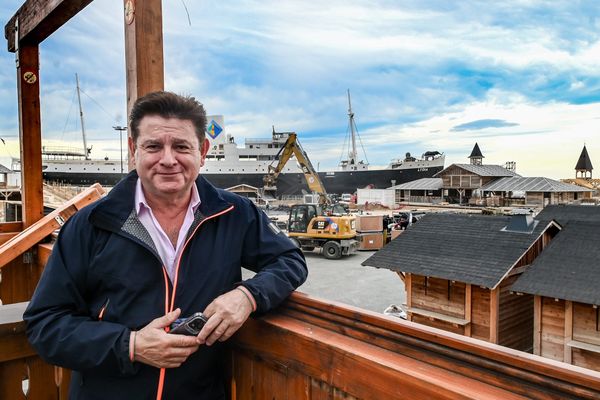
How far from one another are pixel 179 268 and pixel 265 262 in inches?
11.8

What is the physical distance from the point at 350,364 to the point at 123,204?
859mm

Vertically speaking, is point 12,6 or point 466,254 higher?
point 12,6

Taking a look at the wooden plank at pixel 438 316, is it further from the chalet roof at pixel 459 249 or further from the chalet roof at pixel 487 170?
the chalet roof at pixel 487 170

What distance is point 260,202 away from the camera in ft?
128

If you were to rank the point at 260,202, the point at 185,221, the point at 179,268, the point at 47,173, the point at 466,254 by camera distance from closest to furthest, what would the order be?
the point at 179,268 < the point at 185,221 < the point at 466,254 < the point at 260,202 < the point at 47,173

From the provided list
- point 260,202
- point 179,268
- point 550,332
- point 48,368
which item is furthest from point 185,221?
point 260,202

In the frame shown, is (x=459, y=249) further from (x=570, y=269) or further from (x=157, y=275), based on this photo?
(x=157, y=275)

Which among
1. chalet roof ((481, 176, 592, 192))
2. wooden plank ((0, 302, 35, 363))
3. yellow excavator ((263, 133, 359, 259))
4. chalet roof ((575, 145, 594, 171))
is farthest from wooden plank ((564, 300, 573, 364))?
chalet roof ((575, 145, 594, 171))

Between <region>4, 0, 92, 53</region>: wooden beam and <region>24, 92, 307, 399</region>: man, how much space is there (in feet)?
5.78

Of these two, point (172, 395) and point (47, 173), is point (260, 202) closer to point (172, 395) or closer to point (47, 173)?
point (47, 173)

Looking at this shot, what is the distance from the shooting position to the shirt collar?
1.34m

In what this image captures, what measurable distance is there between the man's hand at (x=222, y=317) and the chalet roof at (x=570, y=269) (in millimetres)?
7508

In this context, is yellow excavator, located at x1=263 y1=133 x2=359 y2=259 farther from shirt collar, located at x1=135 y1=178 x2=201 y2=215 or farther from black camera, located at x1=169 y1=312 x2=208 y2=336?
black camera, located at x1=169 y1=312 x2=208 y2=336

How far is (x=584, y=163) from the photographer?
4478cm
